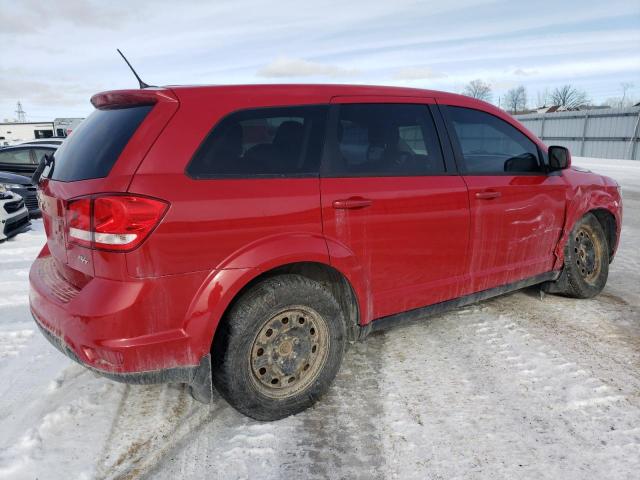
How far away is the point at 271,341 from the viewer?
2646 mm

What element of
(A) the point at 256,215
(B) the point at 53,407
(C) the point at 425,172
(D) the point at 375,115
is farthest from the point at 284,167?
(B) the point at 53,407

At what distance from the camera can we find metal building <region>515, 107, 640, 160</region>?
22297 millimetres

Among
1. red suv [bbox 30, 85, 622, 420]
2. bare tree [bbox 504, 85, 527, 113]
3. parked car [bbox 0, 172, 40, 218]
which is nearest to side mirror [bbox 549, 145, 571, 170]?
red suv [bbox 30, 85, 622, 420]

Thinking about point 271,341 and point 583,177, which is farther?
point 583,177

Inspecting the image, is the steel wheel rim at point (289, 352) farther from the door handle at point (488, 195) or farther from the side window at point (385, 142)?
the door handle at point (488, 195)

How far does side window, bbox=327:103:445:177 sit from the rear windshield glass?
108 cm

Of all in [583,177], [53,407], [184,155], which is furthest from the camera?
[583,177]

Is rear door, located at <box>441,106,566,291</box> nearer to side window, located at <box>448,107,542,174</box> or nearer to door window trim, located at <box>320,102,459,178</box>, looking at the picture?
side window, located at <box>448,107,542,174</box>

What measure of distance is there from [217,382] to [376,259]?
1.16 metres

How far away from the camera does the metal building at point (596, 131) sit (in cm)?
2230

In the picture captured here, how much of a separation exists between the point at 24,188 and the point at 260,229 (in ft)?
29.1

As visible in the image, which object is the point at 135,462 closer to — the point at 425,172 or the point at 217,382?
the point at 217,382

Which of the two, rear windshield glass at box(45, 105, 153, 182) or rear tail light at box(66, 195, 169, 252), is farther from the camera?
rear windshield glass at box(45, 105, 153, 182)

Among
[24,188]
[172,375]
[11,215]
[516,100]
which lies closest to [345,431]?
[172,375]
